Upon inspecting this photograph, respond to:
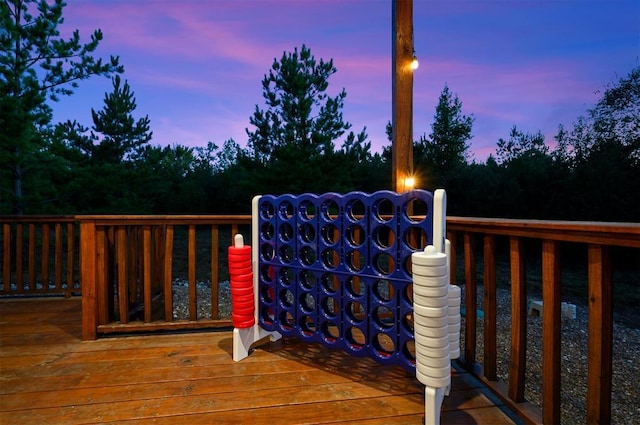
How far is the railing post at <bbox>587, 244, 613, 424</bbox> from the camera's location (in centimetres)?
108

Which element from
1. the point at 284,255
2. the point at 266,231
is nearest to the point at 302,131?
the point at 266,231

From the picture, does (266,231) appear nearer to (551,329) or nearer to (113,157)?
(551,329)

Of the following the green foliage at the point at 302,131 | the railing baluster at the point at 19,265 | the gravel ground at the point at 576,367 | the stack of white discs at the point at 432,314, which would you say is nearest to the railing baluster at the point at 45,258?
the railing baluster at the point at 19,265

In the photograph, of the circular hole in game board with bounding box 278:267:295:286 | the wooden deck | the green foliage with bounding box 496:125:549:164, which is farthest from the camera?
the green foliage with bounding box 496:125:549:164

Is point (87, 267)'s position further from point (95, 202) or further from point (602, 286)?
point (95, 202)

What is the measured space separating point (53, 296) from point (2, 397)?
2260mm

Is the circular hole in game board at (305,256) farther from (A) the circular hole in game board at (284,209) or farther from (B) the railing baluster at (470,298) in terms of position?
(B) the railing baluster at (470,298)

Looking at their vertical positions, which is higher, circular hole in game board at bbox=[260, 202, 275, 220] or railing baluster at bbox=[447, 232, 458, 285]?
circular hole in game board at bbox=[260, 202, 275, 220]

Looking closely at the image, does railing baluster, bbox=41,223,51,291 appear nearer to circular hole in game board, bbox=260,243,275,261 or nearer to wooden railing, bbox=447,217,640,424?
circular hole in game board, bbox=260,243,275,261

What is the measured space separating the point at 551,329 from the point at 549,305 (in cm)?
9

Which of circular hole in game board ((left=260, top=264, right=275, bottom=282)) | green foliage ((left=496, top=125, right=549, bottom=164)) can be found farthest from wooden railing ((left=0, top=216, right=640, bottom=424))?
green foliage ((left=496, top=125, right=549, bottom=164))

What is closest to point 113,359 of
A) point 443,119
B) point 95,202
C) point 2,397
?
point 2,397

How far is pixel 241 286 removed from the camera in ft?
6.73

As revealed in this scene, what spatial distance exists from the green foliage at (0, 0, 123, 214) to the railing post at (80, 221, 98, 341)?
205 inches
